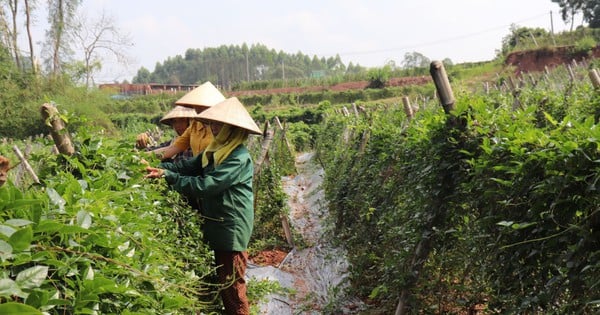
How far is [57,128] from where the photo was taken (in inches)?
86.7

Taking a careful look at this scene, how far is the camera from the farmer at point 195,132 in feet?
13.0

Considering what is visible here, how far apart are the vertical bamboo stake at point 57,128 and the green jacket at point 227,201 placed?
67cm

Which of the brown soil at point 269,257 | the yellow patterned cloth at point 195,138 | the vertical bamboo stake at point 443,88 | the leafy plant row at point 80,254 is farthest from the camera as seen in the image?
the brown soil at point 269,257

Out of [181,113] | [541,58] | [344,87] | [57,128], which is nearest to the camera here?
[57,128]

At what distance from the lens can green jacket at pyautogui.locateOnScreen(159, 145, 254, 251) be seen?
9.74 feet

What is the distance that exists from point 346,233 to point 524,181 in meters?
3.63

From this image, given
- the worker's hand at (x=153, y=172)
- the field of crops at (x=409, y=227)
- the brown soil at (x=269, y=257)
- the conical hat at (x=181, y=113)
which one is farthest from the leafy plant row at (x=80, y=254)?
the brown soil at (x=269, y=257)

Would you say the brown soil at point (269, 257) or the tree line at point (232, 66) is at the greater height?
the tree line at point (232, 66)

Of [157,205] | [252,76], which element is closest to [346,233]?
[157,205]

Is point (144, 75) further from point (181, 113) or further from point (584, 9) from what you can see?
point (181, 113)

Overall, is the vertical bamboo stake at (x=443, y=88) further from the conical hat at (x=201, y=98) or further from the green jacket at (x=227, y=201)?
the conical hat at (x=201, y=98)

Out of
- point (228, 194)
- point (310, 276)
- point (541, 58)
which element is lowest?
point (310, 276)

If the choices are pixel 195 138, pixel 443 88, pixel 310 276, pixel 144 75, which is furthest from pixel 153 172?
pixel 144 75

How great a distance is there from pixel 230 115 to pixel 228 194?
497 mm
